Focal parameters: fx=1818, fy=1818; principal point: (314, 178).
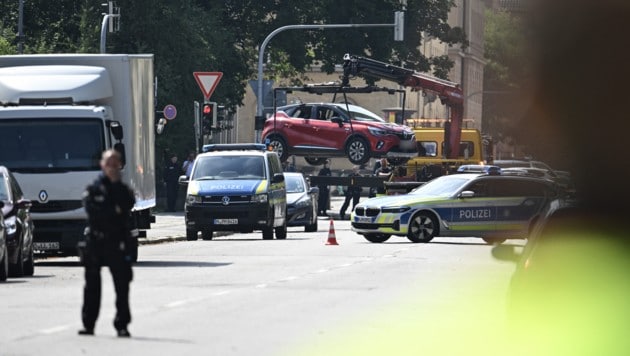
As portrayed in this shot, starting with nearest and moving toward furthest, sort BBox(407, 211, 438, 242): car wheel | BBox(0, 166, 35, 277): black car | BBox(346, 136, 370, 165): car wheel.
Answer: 1. BBox(0, 166, 35, 277): black car
2. BBox(407, 211, 438, 242): car wheel
3. BBox(346, 136, 370, 165): car wheel

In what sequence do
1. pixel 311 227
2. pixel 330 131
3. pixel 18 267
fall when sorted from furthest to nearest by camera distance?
pixel 330 131 → pixel 311 227 → pixel 18 267

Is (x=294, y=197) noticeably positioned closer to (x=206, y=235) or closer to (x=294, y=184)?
(x=294, y=184)

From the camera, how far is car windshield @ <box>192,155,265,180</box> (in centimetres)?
3994

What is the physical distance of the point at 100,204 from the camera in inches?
593

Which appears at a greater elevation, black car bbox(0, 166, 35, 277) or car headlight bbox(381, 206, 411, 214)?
black car bbox(0, 166, 35, 277)

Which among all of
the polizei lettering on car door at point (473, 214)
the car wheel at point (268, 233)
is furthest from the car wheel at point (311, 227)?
the polizei lettering on car door at point (473, 214)

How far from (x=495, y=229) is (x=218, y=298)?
18.1 metres

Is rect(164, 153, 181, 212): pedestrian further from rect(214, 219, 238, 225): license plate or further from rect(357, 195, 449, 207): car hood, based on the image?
rect(357, 195, 449, 207): car hood

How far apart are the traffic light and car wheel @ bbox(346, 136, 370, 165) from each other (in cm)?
505

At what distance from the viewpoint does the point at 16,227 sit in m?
24.5

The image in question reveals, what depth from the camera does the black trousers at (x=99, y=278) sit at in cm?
1495

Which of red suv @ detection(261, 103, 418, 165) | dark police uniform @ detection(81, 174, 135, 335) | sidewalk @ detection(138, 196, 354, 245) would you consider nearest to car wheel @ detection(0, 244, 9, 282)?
dark police uniform @ detection(81, 174, 135, 335)

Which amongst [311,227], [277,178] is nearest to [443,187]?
[277,178]

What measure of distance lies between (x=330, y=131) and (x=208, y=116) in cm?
544
